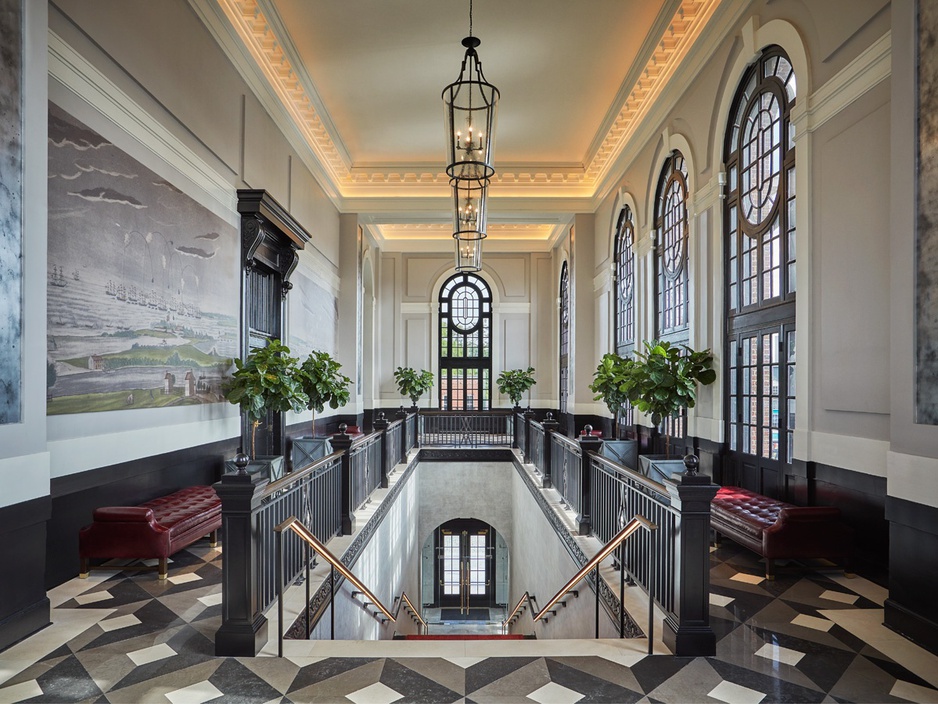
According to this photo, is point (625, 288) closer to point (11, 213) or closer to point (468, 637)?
point (468, 637)

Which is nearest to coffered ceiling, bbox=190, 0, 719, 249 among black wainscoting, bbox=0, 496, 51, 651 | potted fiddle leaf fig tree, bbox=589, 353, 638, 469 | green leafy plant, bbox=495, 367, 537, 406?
potted fiddle leaf fig tree, bbox=589, 353, 638, 469

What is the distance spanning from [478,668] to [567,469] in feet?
15.0

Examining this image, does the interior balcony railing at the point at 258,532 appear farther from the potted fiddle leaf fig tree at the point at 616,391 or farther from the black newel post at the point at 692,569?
the potted fiddle leaf fig tree at the point at 616,391

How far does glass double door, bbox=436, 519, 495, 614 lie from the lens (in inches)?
745

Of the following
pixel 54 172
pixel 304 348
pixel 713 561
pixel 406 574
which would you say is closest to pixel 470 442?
pixel 406 574

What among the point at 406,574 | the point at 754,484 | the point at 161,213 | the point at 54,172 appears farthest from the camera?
the point at 406,574

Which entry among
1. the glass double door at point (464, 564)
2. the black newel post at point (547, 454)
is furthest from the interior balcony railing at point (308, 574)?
the glass double door at point (464, 564)

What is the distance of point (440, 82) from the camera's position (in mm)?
10500

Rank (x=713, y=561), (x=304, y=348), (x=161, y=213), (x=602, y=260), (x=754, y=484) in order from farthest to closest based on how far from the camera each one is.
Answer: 1. (x=602, y=260)
2. (x=304, y=348)
3. (x=754, y=484)
4. (x=161, y=213)
5. (x=713, y=561)

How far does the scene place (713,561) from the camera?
570 cm

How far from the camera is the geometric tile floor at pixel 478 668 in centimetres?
316

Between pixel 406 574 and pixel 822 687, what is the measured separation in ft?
34.3

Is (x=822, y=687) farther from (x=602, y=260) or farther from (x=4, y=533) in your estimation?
(x=602, y=260)

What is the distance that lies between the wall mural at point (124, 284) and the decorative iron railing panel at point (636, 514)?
4.30 m
